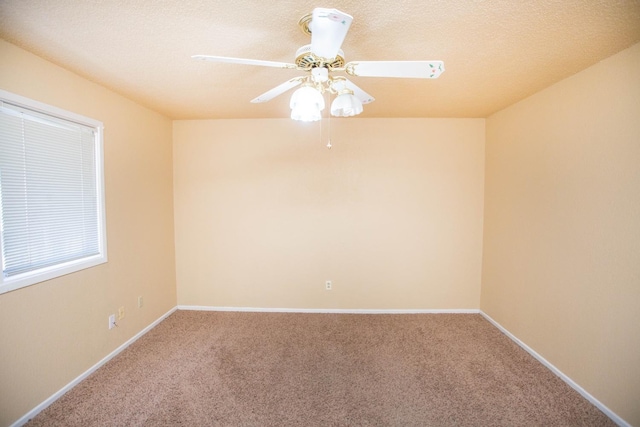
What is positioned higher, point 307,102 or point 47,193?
point 307,102

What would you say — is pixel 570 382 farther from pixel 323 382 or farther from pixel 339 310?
pixel 339 310

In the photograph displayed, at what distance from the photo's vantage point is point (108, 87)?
7.28 feet

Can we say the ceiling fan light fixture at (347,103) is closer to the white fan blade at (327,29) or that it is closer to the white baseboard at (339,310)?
the white fan blade at (327,29)

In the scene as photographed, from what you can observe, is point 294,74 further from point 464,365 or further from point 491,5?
point 464,365

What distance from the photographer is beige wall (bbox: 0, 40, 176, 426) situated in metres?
1.62

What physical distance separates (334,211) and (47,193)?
252cm

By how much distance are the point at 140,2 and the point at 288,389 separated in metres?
2.52

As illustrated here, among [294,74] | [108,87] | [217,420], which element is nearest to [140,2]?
[294,74]

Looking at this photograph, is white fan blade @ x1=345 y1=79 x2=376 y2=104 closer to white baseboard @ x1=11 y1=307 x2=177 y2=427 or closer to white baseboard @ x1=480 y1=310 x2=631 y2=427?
white baseboard @ x1=480 y1=310 x2=631 y2=427

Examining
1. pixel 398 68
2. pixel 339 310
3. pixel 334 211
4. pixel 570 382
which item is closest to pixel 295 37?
pixel 398 68

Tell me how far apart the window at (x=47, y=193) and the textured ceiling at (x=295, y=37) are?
446mm

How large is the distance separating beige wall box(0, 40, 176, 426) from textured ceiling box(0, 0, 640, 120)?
241mm

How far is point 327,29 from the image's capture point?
0.94 meters

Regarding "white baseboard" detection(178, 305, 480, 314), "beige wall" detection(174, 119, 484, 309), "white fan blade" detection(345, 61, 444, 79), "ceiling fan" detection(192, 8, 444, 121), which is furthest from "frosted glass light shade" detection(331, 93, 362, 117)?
"white baseboard" detection(178, 305, 480, 314)
